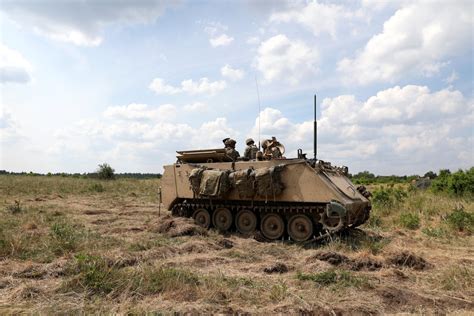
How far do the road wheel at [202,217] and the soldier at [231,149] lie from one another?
5.42 ft

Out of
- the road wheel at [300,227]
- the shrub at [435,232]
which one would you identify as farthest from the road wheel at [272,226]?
the shrub at [435,232]

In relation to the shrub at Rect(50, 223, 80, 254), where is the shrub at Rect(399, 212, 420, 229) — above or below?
above

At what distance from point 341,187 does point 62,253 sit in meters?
6.33

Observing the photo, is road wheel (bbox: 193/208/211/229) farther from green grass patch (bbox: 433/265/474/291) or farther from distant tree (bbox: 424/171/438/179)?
distant tree (bbox: 424/171/438/179)

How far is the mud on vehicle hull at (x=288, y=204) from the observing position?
10.2m

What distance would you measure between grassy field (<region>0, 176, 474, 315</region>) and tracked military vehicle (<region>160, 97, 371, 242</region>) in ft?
1.80

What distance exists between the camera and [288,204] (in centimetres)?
1089

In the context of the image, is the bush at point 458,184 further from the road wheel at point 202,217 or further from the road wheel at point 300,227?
the road wheel at point 202,217

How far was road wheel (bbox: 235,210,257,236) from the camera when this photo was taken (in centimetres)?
1145

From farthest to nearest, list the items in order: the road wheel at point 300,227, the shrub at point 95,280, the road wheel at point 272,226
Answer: the road wheel at point 272,226, the road wheel at point 300,227, the shrub at point 95,280

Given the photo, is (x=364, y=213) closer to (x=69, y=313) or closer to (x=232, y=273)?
(x=232, y=273)

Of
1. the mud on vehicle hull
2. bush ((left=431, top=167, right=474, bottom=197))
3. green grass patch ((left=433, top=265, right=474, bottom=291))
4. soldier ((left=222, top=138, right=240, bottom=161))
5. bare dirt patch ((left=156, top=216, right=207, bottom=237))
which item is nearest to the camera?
green grass patch ((left=433, top=265, right=474, bottom=291))

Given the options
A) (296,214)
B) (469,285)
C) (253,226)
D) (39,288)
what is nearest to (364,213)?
(296,214)

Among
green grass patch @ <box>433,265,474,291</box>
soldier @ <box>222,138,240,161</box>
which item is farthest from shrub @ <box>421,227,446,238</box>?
soldier @ <box>222,138,240,161</box>
